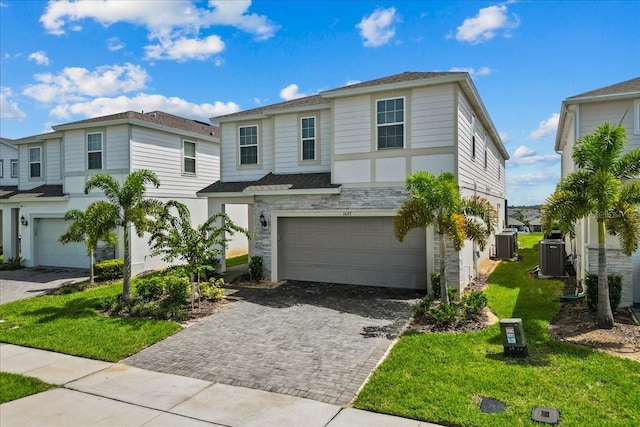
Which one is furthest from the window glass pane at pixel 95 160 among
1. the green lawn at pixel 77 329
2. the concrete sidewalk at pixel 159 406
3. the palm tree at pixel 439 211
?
the palm tree at pixel 439 211

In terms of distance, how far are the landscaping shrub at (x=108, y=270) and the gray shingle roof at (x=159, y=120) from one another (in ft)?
19.0

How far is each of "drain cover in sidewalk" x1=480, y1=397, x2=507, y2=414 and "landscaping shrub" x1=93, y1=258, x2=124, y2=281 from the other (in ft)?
46.6

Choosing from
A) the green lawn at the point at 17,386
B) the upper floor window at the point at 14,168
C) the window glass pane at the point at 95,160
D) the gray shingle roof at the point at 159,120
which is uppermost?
the gray shingle roof at the point at 159,120

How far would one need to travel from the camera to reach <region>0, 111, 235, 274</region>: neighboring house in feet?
55.3

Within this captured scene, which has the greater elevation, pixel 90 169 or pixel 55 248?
pixel 90 169

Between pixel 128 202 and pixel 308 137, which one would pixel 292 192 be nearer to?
pixel 308 137

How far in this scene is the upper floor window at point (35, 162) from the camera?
20.5 meters

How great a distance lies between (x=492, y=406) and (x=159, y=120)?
57.5 ft

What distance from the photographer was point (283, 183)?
47.3 ft

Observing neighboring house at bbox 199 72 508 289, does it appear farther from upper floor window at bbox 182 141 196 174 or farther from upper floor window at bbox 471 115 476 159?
upper floor window at bbox 182 141 196 174

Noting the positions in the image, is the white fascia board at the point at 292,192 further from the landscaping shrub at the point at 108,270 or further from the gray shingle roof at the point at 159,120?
the gray shingle roof at the point at 159,120

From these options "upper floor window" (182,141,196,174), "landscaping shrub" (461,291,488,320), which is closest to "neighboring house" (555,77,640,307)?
"landscaping shrub" (461,291,488,320)

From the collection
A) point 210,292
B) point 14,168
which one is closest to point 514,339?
point 210,292

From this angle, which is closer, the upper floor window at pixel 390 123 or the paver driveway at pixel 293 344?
the paver driveway at pixel 293 344
